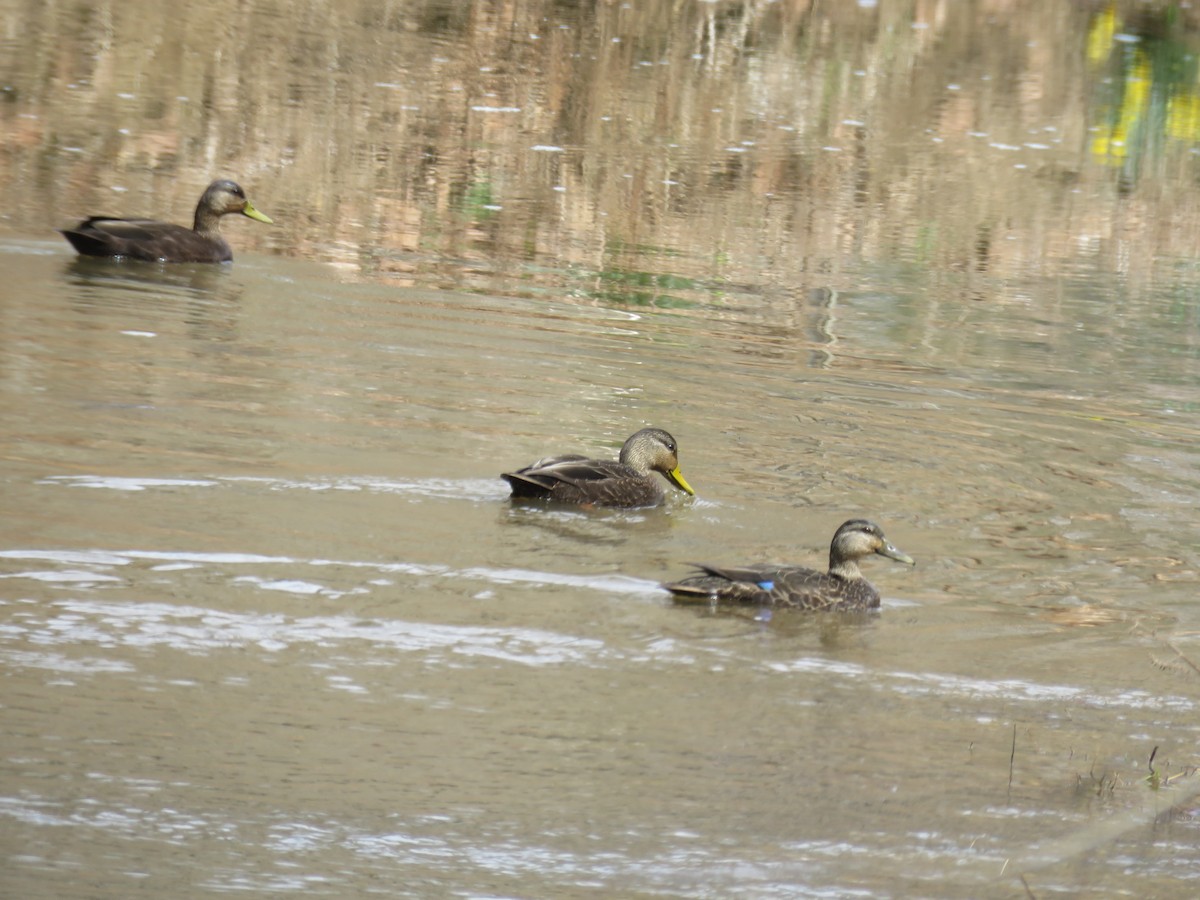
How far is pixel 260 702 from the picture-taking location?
6066 mm

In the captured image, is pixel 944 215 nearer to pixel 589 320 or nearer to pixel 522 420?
pixel 589 320

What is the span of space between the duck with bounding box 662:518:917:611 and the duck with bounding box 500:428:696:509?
3.69ft

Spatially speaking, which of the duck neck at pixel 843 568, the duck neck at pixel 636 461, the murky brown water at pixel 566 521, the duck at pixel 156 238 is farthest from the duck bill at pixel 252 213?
the duck neck at pixel 843 568

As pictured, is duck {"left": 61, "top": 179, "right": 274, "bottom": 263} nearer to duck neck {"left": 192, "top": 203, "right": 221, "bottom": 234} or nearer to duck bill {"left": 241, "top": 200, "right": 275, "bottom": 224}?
duck neck {"left": 192, "top": 203, "right": 221, "bottom": 234}

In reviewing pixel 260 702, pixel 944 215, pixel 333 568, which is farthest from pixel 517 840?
pixel 944 215

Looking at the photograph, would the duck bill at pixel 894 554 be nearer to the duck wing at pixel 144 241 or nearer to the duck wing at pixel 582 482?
the duck wing at pixel 582 482

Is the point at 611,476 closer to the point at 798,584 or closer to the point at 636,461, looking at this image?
the point at 636,461

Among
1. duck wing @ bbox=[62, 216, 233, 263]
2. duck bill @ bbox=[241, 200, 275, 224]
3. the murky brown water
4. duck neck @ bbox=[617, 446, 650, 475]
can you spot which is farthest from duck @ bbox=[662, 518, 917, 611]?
duck bill @ bbox=[241, 200, 275, 224]

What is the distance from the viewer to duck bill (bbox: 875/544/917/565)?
26.0ft

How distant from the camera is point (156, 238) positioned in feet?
44.5

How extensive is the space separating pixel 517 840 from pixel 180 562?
8.26 ft

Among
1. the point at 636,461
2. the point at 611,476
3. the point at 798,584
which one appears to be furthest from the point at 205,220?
the point at 798,584

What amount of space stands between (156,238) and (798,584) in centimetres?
732

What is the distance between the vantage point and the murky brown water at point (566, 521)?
545cm
